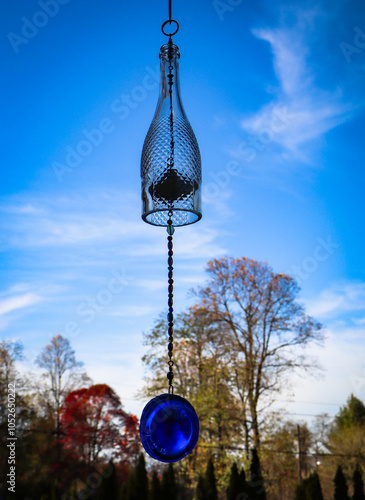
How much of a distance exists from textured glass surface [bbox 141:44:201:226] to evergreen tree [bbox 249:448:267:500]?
10.2 metres

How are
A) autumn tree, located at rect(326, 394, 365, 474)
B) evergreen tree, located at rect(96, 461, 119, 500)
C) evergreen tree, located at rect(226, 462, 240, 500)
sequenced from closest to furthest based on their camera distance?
evergreen tree, located at rect(226, 462, 240, 500) < evergreen tree, located at rect(96, 461, 119, 500) < autumn tree, located at rect(326, 394, 365, 474)

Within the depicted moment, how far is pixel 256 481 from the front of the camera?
10688mm

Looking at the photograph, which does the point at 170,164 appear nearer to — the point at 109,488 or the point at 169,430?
the point at 169,430

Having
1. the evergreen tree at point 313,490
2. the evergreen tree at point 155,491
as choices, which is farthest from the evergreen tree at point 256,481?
the evergreen tree at point 155,491

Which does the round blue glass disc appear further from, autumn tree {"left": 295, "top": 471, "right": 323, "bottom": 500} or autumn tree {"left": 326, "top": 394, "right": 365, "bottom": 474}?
autumn tree {"left": 326, "top": 394, "right": 365, "bottom": 474}

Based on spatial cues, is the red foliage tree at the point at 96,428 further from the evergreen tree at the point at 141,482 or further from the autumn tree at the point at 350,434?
the autumn tree at the point at 350,434

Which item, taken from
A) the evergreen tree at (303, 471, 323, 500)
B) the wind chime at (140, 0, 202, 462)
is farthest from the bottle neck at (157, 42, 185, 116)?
the evergreen tree at (303, 471, 323, 500)

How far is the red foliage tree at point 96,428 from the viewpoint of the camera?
14.7 meters

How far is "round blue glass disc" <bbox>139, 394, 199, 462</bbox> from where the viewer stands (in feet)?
4.33

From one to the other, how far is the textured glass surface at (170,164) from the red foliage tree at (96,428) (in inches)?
553

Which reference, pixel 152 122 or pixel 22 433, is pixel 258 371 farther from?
pixel 152 122

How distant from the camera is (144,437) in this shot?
134cm

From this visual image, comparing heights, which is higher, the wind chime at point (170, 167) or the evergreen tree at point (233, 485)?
the wind chime at point (170, 167)

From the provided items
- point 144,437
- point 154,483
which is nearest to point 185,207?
point 144,437
